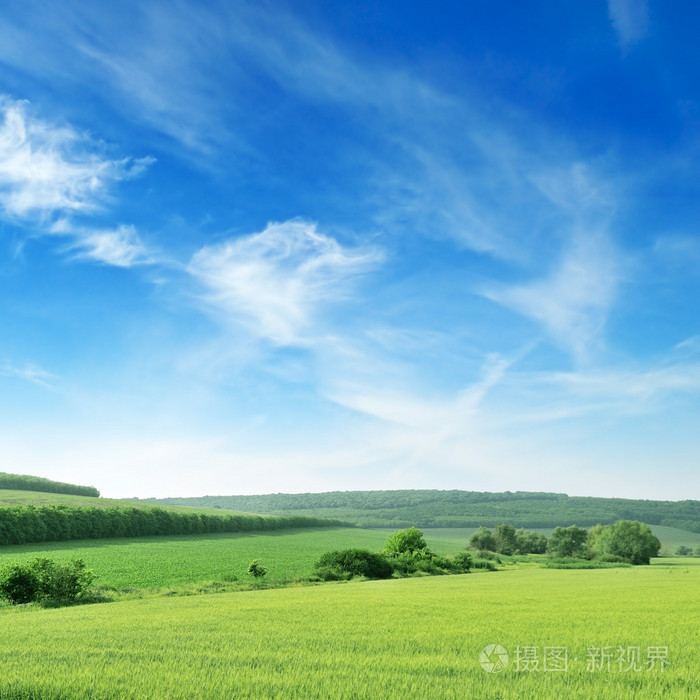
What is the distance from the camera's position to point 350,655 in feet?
38.3

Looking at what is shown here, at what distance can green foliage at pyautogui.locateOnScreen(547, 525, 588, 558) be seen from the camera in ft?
324

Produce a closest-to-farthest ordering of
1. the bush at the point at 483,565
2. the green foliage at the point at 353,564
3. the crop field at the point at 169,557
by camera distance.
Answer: the crop field at the point at 169,557 < the green foliage at the point at 353,564 < the bush at the point at 483,565

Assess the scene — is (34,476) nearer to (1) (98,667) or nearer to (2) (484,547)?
(2) (484,547)

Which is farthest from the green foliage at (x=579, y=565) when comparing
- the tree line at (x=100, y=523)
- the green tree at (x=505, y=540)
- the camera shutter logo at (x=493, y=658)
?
the camera shutter logo at (x=493, y=658)

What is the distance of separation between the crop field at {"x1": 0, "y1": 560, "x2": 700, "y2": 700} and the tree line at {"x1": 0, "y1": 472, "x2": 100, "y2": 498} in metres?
131

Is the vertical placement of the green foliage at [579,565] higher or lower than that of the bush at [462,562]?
lower

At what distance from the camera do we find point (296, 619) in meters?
18.5

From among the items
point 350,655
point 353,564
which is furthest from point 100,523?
point 350,655

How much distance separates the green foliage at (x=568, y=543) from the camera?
98.6m

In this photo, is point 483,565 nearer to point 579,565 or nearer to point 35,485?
point 579,565

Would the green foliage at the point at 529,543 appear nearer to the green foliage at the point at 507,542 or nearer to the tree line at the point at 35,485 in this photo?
the green foliage at the point at 507,542

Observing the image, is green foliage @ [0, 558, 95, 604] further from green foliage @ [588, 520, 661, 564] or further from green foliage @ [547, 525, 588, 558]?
green foliage @ [547, 525, 588, 558]

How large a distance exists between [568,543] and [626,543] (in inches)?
399

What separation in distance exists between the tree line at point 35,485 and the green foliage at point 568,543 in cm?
11126
